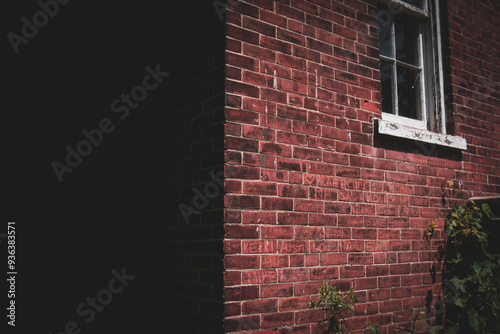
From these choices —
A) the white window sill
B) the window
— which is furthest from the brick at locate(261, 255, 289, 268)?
the window

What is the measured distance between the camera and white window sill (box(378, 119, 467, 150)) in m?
3.24

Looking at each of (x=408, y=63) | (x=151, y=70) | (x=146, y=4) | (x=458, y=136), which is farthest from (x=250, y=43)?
(x=458, y=136)

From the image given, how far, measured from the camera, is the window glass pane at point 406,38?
387cm

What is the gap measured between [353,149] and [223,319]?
153 centimetres

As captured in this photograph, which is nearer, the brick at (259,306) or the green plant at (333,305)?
the brick at (259,306)

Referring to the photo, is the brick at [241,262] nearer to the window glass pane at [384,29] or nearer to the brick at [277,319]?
the brick at [277,319]

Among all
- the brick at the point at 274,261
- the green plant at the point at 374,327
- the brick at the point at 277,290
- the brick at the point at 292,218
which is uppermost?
the brick at the point at 292,218

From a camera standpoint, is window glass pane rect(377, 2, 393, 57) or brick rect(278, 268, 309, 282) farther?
window glass pane rect(377, 2, 393, 57)

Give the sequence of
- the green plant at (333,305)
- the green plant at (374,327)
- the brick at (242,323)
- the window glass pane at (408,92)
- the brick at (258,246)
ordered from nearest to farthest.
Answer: the brick at (242,323)
the brick at (258,246)
the green plant at (333,305)
the green plant at (374,327)
the window glass pane at (408,92)

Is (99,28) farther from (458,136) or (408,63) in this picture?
(458,136)

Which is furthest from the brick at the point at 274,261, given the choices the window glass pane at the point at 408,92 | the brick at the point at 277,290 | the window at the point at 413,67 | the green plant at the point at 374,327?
the window glass pane at the point at 408,92

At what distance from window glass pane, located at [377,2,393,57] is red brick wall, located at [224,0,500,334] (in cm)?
31

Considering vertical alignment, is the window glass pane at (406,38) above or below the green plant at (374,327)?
above

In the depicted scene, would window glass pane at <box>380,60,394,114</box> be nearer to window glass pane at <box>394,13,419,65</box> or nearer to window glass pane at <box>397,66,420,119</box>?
window glass pane at <box>397,66,420,119</box>
